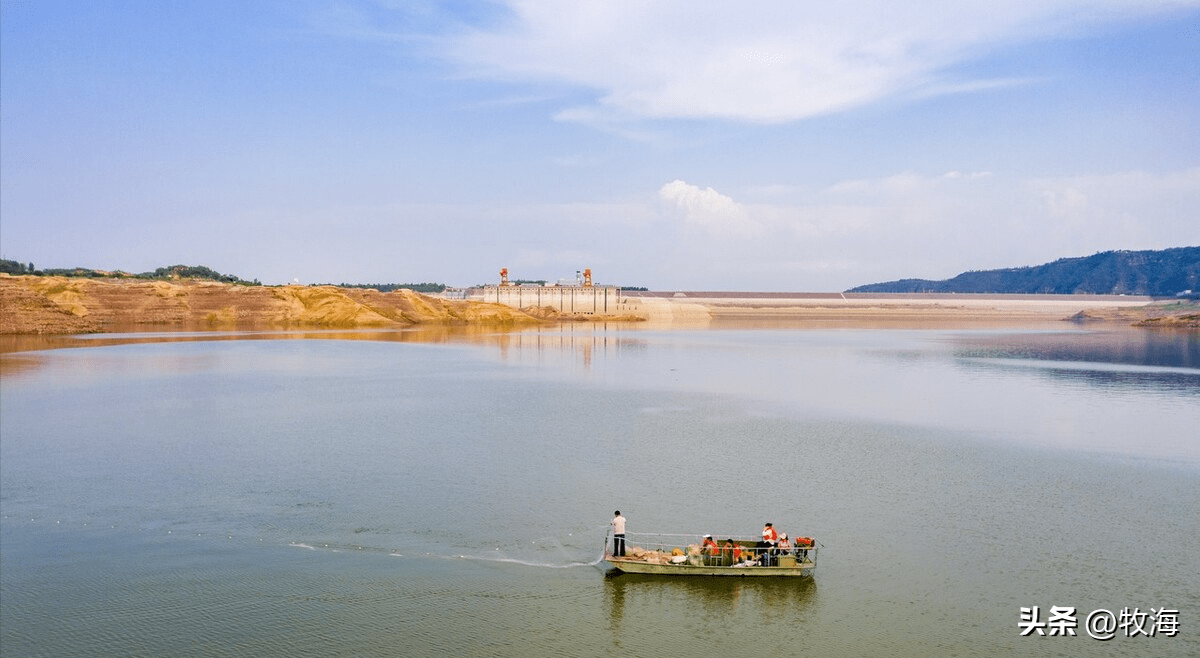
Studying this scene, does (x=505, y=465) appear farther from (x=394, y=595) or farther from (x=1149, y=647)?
(x=1149, y=647)

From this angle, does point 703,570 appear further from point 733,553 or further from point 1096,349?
point 1096,349

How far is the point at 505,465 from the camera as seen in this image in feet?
122

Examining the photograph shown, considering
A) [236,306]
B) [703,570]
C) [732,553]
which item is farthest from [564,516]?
[236,306]

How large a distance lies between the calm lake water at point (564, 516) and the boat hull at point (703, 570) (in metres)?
0.29

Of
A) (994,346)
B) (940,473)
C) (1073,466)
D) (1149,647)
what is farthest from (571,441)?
(994,346)

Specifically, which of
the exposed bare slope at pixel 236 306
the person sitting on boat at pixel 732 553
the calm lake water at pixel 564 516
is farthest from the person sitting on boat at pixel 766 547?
the exposed bare slope at pixel 236 306

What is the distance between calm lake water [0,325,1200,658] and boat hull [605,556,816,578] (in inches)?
11.5

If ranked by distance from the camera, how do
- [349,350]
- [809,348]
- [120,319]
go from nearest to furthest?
1. [349,350]
2. [809,348]
3. [120,319]

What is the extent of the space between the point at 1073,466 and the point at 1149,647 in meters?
20.1

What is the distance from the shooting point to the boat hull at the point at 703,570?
949 inches

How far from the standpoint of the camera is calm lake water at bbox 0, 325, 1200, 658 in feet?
68.4

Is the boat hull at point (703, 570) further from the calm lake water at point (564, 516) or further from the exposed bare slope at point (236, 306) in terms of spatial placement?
the exposed bare slope at point (236, 306)

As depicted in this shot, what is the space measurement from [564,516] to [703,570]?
6.87m

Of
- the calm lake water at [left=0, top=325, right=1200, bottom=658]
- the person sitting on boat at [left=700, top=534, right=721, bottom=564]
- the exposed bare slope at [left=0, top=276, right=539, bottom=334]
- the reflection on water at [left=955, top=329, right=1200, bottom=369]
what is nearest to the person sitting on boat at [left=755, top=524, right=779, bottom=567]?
the calm lake water at [left=0, top=325, right=1200, bottom=658]
